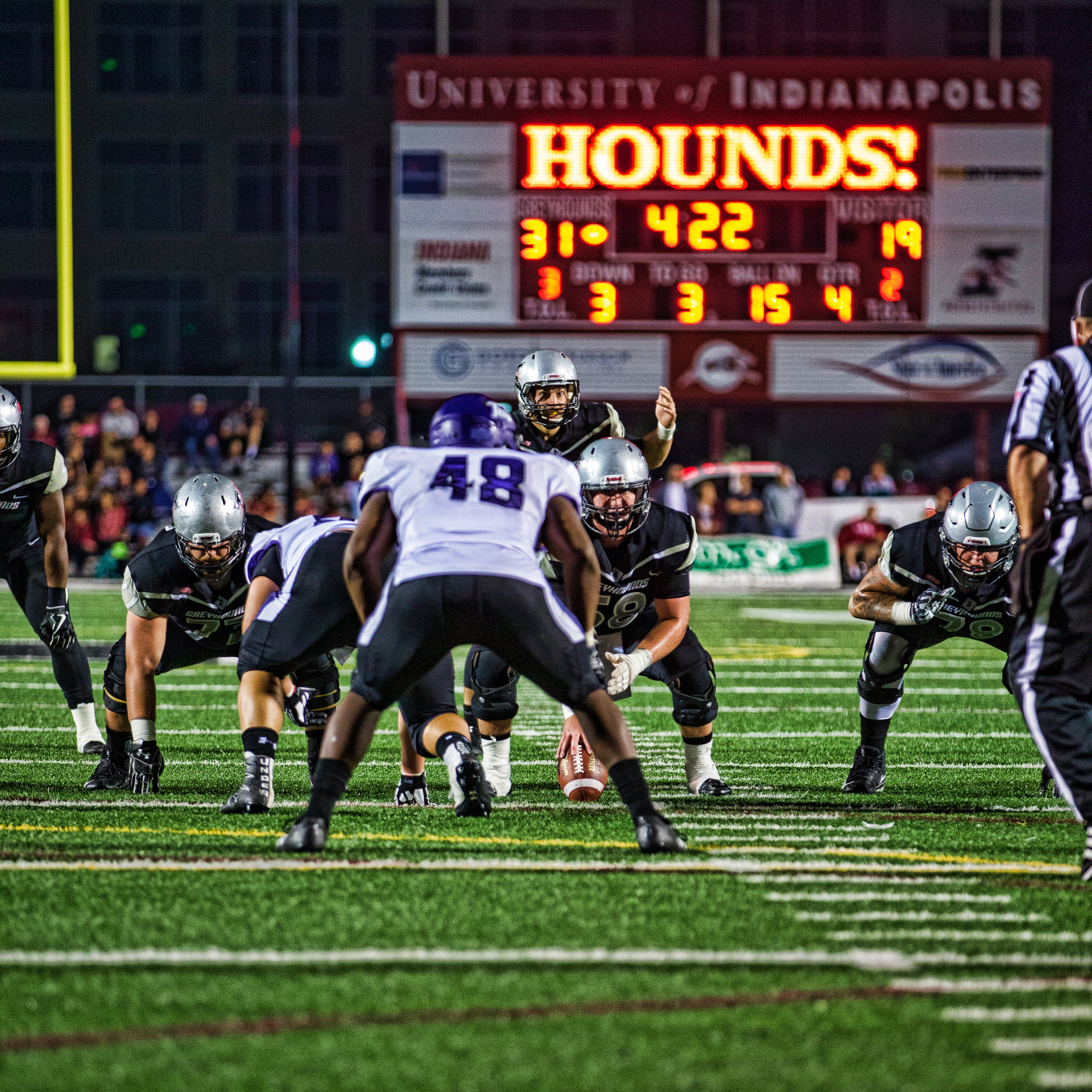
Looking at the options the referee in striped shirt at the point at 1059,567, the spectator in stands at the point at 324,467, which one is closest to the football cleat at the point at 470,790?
the referee in striped shirt at the point at 1059,567

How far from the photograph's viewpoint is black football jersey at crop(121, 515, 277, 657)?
630 centimetres

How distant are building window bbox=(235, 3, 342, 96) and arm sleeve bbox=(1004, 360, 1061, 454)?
101 ft

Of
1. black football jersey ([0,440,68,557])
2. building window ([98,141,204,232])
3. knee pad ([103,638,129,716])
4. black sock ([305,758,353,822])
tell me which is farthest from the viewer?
building window ([98,141,204,232])

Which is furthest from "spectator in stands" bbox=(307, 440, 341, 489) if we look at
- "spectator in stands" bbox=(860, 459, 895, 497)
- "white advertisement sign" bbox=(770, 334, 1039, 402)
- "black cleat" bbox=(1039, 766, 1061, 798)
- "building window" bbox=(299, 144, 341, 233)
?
"black cleat" bbox=(1039, 766, 1061, 798)

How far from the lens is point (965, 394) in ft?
74.5

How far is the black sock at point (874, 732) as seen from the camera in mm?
6719

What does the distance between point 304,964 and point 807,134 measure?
62.4 feet

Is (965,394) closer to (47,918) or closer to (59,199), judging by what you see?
(59,199)

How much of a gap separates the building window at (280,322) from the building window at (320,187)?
47.2 inches

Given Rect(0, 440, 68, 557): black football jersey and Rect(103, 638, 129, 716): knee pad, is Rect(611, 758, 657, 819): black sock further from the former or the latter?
Rect(0, 440, 68, 557): black football jersey

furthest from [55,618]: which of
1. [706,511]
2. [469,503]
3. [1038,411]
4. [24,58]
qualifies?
[24,58]

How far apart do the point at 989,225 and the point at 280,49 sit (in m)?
17.4

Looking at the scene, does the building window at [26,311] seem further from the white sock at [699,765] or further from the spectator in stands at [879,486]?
the white sock at [699,765]

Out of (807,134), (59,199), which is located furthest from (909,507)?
(59,199)
